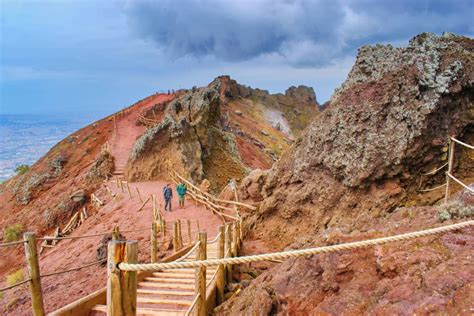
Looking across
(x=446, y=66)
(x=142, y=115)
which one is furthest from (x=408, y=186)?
(x=142, y=115)

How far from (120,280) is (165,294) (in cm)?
400

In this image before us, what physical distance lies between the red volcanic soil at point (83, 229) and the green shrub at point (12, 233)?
28.5 inches

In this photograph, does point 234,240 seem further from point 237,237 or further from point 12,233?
point 12,233

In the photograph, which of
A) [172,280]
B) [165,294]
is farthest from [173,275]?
[165,294]

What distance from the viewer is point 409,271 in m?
4.07

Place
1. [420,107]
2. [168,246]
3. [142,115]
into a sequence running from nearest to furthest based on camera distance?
[420,107], [168,246], [142,115]

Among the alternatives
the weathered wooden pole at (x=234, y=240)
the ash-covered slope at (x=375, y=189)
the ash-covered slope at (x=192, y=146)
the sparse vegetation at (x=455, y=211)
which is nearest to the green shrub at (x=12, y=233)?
the ash-covered slope at (x=192, y=146)

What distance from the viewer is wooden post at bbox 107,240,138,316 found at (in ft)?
10.2

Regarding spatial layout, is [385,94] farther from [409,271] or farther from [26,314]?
[26,314]

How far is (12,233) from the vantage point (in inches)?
932

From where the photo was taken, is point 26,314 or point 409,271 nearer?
point 409,271

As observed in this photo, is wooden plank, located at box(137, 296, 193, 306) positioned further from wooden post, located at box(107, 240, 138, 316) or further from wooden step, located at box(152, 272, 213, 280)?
wooden post, located at box(107, 240, 138, 316)

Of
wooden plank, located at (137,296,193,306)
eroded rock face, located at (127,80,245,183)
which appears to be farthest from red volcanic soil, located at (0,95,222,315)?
wooden plank, located at (137,296,193,306)

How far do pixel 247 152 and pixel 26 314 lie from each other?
95.2ft
